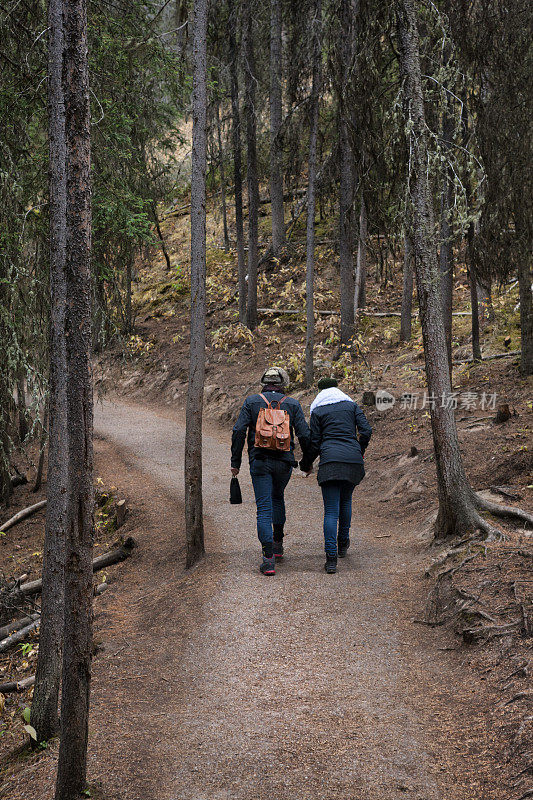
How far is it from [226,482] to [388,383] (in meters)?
4.90

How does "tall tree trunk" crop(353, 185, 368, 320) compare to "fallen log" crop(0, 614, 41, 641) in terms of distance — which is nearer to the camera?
"fallen log" crop(0, 614, 41, 641)

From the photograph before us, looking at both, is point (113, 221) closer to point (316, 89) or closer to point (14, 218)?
point (14, 218)

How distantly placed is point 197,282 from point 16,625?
17.4 ft

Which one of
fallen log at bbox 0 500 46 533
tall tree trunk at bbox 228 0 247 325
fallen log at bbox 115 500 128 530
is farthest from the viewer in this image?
tall tree trunk at bbox 228 0 247 325

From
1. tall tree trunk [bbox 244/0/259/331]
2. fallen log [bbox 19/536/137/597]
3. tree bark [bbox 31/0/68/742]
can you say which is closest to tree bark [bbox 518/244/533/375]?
fallen log [bbox 19/536/137/597]

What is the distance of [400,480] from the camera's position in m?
10.7

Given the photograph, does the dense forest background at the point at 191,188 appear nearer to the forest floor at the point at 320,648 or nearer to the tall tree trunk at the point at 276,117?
the forest floor at the point at 320,648

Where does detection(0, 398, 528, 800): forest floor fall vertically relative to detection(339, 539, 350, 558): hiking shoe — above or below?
below

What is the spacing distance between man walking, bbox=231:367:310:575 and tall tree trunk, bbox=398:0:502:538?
1.64m

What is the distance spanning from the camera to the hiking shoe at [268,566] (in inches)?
284

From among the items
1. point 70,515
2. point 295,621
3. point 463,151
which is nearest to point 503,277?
point 463,151

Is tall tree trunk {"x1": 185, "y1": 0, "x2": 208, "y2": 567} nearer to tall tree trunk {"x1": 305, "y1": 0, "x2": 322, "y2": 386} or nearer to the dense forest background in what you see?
the dense forest background

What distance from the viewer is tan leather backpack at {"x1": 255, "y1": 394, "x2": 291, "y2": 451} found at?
704 centimetres

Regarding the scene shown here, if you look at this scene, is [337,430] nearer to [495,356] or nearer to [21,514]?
[495,356]
